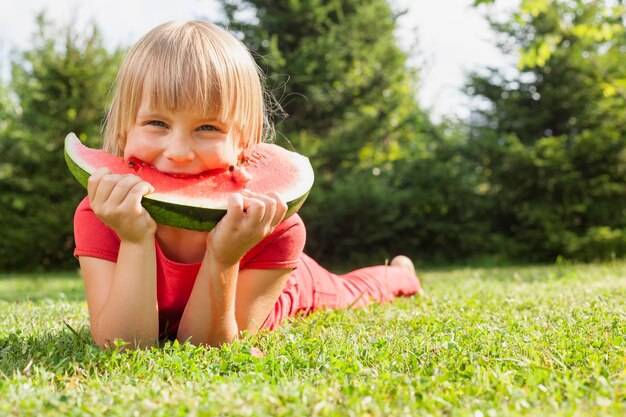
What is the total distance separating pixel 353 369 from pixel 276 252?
854 mm

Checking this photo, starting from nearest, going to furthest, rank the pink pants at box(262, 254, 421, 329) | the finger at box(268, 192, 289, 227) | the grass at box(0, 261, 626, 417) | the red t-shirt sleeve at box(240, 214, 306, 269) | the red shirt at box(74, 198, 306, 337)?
the grass at box(0, 261, 626, 417)
the finger at box(268, 192, 289, 227)
the red shirt at box(74, 198, 306, 337)
the red t-shirt sleeve at box(240, 214, 306, 269)
the pink pants at box(262, 254, 421, 329)

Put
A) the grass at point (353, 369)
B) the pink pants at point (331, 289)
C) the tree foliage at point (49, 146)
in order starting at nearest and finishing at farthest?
the grass at point (353, 369) < the pink pants at point (331, 289) < the tree foliage at point (49, 146)

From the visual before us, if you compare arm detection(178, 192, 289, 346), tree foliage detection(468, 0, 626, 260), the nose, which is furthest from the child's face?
tree foliage detection(468, 0, 626, 260)

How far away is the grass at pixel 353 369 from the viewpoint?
5.15ft

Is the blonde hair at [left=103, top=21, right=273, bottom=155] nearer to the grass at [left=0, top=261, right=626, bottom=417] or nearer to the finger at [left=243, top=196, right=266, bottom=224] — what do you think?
the finger at [left=243, top=196, right=266, bottom=224]

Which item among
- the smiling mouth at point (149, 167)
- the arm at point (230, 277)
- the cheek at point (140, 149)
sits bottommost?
the arm at point (230, 277)

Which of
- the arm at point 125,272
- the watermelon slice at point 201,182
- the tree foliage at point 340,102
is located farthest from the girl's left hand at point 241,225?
the tree foliage at point 340,102

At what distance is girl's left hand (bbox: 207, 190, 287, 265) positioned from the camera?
2.19m

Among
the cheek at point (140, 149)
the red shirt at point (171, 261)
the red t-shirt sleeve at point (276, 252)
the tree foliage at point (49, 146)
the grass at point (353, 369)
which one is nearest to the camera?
the grass at point (353, 369)

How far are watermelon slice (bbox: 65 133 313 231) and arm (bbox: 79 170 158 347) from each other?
0.13 metres

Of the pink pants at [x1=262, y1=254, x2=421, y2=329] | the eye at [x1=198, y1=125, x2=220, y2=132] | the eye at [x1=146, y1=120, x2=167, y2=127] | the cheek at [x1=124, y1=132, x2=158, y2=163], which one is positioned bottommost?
the pink pants at [x1=262, y1=254, x2=421, y2=329]

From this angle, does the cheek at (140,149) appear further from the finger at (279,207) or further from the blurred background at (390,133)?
the blurred background at (390,133)

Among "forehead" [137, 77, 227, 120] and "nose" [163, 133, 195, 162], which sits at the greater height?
"forehead" [137, 77, 227, 120]

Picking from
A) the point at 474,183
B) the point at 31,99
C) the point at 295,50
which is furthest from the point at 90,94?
the point at 474,183
